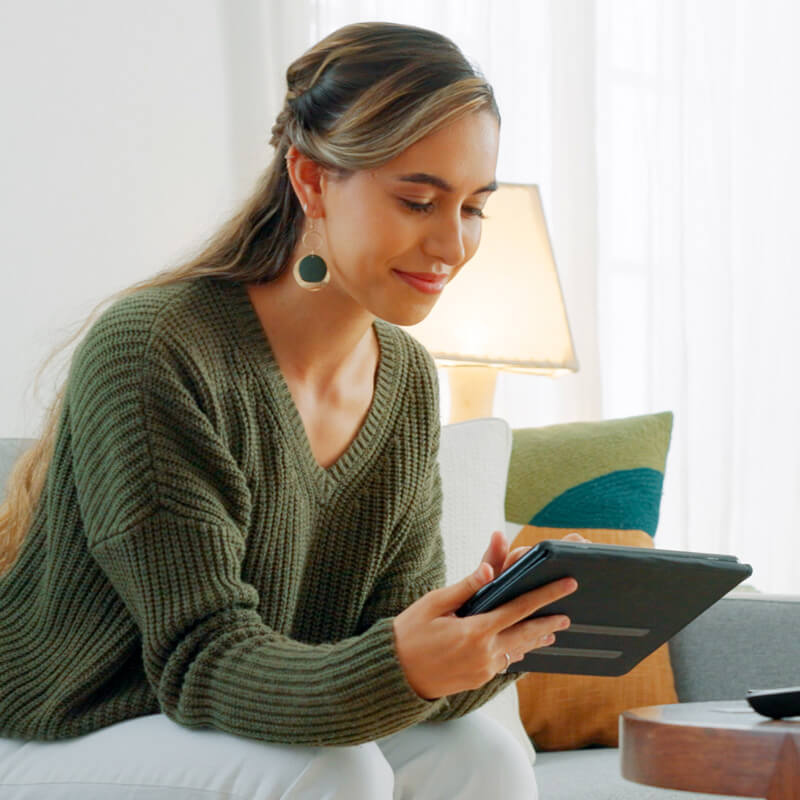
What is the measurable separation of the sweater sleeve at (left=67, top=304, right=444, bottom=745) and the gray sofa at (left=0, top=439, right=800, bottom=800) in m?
0.66

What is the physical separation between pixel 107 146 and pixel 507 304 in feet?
2.51

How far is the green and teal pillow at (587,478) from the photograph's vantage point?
1.80 meters

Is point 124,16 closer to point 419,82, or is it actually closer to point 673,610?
point 419,82

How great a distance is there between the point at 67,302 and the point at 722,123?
63.0 inches

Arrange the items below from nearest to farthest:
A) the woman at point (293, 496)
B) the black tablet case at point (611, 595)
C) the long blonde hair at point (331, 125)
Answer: the black tablet case at point (611, 595) → the woman at point (293, 496) → the long blonde hair at point (331, 125)

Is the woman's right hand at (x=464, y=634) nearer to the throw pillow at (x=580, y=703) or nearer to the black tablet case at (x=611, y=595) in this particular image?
the black tablet case at (x=611, y=595)

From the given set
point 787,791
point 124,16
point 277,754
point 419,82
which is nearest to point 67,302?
point 124,16

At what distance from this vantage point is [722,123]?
2.77 m

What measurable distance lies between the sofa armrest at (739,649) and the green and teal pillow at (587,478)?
0.61 feet

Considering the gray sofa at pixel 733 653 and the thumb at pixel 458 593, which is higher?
the thumb at pixel 458 593

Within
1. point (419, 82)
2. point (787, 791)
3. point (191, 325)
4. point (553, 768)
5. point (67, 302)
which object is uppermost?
point (419, 82)

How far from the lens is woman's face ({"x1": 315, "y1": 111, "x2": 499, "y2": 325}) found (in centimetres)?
111

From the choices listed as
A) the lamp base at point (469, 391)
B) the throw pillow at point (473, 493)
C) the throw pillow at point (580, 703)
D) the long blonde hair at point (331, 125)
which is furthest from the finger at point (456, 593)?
the lamp base at point (469, 391)

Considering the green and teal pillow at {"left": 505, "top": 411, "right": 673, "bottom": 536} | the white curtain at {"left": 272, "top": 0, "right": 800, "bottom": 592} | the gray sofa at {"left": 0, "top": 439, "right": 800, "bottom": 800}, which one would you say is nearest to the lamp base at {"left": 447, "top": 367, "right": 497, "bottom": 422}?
the green and teal pillow at {"left": 505, "top": 411, "right": 673, "bottom": 536}
